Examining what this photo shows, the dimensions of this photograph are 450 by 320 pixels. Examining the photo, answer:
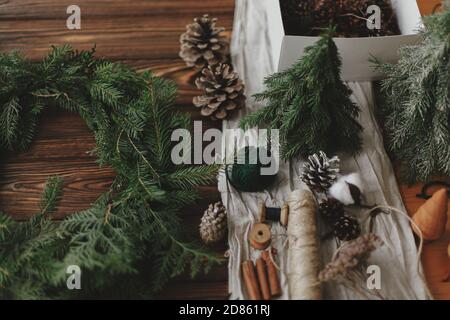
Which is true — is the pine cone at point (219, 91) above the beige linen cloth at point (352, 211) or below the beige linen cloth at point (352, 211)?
above

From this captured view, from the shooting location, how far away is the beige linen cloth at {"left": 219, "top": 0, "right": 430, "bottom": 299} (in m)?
0.90

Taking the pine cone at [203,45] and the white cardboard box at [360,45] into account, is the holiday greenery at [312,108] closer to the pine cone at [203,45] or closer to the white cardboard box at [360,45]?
the white cardboard box at [360,45]

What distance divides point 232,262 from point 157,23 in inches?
26.7

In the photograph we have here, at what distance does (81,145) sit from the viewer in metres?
1.07

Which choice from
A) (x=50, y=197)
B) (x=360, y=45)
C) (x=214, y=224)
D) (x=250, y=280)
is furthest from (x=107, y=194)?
(x=360, y=45)

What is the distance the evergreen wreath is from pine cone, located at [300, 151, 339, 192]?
0.66 ft

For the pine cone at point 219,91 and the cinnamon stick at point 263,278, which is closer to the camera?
the cinnamon stick at point 263,278

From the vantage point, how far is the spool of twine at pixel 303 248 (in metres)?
0.85

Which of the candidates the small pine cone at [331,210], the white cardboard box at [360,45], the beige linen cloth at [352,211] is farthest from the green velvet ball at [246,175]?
the white cardboard box at [360,45]

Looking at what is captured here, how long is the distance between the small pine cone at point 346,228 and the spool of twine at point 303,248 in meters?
0.05

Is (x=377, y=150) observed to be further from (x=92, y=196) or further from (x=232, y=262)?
(x=92, y=196)

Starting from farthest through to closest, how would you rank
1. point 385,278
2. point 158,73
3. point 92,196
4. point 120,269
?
1. point 158,73
2. point 92,196
3. point 385,278
4. point 120,269

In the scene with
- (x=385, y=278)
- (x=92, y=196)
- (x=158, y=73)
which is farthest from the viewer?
(x=158, y=73)
